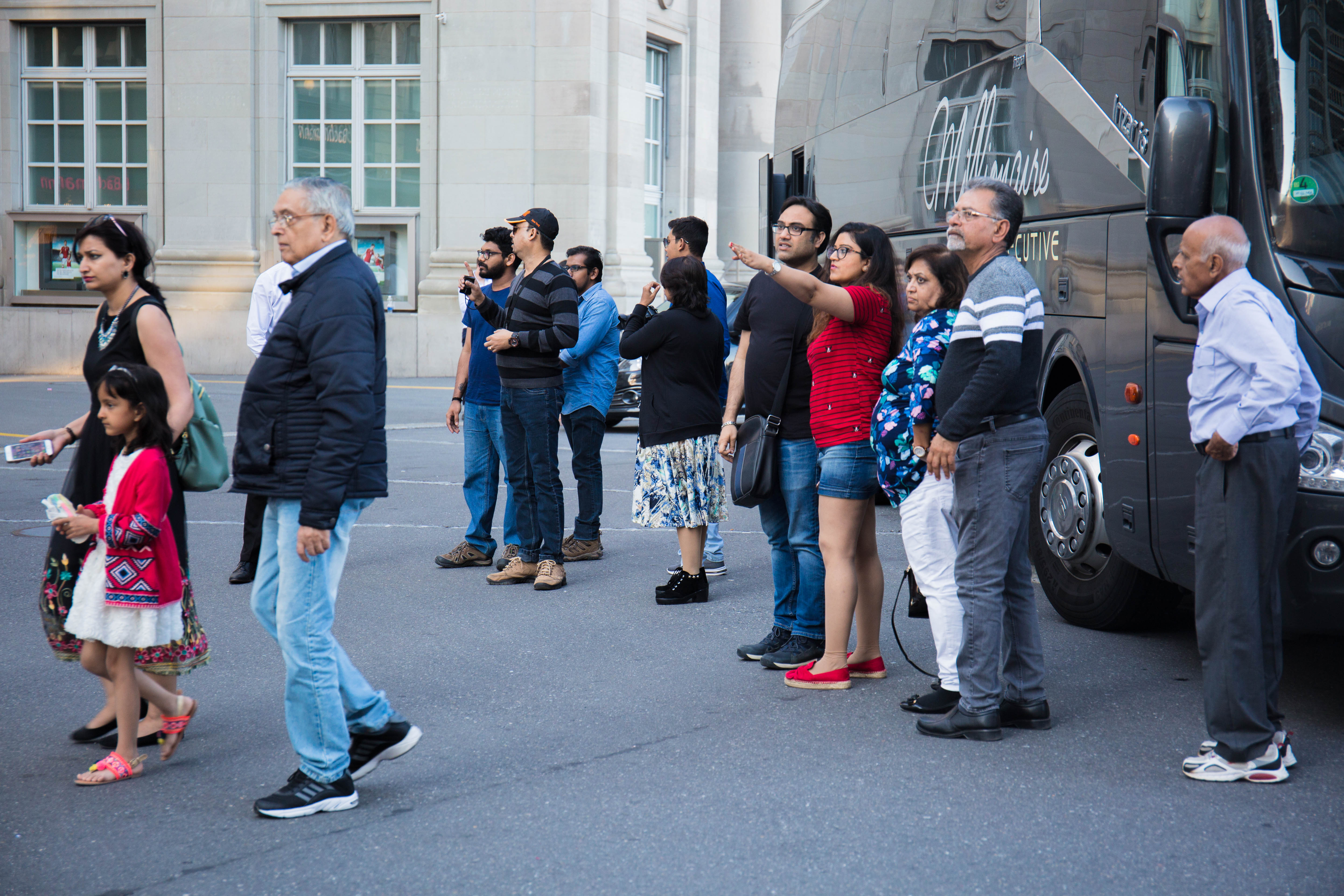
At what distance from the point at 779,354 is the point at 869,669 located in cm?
140

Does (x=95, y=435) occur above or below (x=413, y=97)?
below

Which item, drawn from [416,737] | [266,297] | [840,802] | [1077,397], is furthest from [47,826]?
[1077,397]

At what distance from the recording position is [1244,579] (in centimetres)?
422

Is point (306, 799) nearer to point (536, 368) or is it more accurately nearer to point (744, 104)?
point (536, 368)

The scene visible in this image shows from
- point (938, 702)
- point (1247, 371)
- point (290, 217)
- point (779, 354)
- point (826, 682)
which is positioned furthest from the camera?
point (779, 354)

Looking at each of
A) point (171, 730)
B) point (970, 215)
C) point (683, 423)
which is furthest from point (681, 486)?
point (171, 730)

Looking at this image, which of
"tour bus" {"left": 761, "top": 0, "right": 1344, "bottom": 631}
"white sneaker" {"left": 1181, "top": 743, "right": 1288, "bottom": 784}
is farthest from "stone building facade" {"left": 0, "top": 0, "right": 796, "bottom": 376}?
"white sneaker" {"left": 1181, "top": 743, "right": 1288, "bottom": 784}

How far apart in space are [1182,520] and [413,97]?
20.1 m

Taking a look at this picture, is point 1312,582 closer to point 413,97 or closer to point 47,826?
point 47,826

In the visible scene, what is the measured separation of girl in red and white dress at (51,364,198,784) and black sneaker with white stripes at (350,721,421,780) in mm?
737

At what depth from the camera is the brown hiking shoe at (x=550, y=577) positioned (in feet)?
23.9

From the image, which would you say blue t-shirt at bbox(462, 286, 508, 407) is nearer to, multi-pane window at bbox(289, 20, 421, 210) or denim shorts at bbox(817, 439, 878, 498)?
denim shorts at bbox(817, 439, 878, 498)

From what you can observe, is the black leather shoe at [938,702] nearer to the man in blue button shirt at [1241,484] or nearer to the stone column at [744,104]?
the man in blue button shirt at [1241,484]

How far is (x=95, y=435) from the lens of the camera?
4.39 metres
